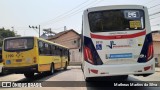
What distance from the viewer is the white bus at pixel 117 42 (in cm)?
1005

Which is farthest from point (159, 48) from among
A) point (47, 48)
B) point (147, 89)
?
point (147, 89)

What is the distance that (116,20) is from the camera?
10422 mm

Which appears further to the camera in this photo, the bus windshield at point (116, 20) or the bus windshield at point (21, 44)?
the bus windshield at point (21, 44)

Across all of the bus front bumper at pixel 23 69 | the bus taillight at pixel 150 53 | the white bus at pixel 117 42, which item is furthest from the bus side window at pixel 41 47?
the bus taillight at pixel 150 53

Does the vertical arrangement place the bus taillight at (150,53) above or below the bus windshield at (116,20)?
below

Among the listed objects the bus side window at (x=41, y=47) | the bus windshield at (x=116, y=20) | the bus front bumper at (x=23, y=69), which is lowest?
the bus front bumper at (x=23, y=69)

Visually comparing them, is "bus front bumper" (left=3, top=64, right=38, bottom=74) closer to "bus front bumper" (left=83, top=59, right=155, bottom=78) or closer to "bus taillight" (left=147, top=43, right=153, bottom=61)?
"bus front bumper" (left=83, top=59, right=155, bottom=78)

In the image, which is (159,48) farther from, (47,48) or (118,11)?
(118,11)

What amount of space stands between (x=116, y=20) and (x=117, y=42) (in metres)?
0.86

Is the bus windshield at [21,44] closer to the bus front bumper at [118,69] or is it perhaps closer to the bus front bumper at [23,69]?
the bus front bumper at [23,69]

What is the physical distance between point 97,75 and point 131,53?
4.97ft

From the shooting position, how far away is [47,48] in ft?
65.2

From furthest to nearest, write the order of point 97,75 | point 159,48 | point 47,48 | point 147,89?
point 159,48 < point 47,48 < point 147,89 < point 97,75

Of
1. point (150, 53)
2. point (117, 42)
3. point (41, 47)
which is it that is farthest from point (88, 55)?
point (41, 47)
